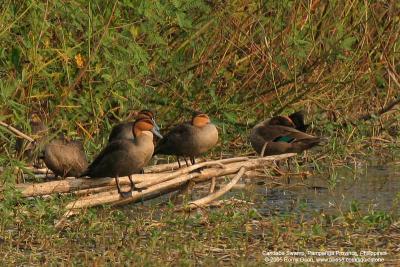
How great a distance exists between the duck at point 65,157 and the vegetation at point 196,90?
197 mm

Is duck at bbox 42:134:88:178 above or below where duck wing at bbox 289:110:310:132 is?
below

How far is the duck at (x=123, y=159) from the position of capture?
394 inches

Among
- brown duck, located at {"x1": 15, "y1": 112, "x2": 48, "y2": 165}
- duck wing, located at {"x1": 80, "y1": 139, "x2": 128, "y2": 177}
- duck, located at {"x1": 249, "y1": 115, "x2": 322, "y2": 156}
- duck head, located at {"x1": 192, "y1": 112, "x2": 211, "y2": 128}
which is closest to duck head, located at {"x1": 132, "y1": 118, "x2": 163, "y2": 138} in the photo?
duck wing, located at {"x1": 80, "y1": 139, "x2": 128, "y2": 177}

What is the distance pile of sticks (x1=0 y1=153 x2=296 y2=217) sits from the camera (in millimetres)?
Result: 9445

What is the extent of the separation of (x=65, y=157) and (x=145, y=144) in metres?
0.80

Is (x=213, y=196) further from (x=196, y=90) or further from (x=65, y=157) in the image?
(x=196, y=90)

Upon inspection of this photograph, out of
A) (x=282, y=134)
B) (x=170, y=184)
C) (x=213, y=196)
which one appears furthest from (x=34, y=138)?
(x=282, y=134)

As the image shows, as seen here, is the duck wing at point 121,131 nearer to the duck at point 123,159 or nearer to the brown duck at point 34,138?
the duck at point 123,159

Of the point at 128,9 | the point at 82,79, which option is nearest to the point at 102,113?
the point at 82,79

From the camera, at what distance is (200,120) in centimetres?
1200

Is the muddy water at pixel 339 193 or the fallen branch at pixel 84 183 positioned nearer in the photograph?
the fallen branch at pixel 84 183

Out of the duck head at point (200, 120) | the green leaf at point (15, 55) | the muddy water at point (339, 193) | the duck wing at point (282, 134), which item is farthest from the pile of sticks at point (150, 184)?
the green leaf at point (15, 55)

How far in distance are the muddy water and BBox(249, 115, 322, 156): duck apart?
54 centimetres

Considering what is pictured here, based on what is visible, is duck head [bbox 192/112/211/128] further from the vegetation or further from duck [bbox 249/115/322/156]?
duck [bbox 249/115/322/156]
